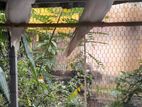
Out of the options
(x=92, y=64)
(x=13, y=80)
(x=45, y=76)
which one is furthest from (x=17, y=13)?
(x=92, y=64)

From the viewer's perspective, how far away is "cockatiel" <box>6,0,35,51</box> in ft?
4.84

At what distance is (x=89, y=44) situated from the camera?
11.0 feet

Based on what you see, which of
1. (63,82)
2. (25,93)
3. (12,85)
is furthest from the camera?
(63,82)

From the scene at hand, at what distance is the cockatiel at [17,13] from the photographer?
1.47 meters

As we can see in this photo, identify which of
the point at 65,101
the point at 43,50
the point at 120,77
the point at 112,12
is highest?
the point at 112,12

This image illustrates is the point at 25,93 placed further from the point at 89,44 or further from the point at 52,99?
the point at 89,44

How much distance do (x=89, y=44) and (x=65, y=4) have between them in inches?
57.7

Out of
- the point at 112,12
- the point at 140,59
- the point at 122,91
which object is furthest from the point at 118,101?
the point at 112,12

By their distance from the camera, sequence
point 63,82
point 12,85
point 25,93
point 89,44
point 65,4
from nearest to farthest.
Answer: point 65,4, point 12,85, point 25,93, point 89,44, point 63,82

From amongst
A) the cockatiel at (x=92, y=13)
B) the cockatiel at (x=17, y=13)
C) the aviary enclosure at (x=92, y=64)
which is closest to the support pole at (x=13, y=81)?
Answer: the cockatiel at (x=17, y=13)

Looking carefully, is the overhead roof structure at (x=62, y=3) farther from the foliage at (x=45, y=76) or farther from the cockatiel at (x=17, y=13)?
the foliage at (x=45, y=76)

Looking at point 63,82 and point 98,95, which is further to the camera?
point 63,82

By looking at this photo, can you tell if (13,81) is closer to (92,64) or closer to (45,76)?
(45,76)

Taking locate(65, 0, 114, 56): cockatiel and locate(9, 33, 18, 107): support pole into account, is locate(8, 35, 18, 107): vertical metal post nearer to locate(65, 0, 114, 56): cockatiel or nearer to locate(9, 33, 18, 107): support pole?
locate(9, 33, 18, 107): support pole
